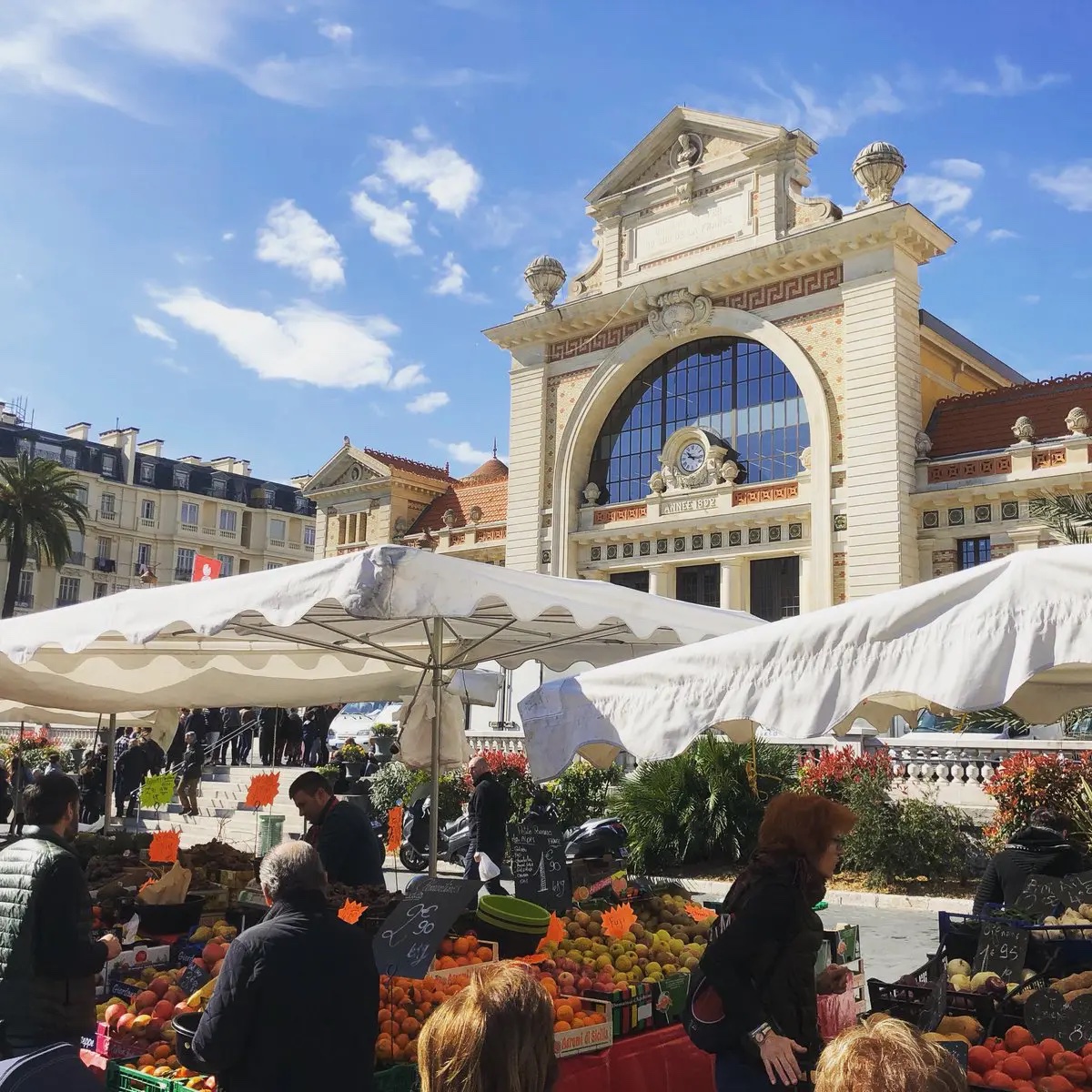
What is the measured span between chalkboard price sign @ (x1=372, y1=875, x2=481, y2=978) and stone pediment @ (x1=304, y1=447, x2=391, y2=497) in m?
34.3

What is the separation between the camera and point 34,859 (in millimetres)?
4094

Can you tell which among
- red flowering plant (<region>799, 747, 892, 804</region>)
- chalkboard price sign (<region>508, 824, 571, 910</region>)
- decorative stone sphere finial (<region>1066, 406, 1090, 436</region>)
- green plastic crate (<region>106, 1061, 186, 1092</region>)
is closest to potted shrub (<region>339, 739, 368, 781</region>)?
red flowering plant (<region>799, 747, 892, 804</region>)

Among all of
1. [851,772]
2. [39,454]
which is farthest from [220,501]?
[851,772]

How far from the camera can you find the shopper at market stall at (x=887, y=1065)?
184 centimetres

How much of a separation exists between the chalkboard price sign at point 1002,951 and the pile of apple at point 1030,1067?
553mm

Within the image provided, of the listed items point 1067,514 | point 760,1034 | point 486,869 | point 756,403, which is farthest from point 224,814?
point 760,1034

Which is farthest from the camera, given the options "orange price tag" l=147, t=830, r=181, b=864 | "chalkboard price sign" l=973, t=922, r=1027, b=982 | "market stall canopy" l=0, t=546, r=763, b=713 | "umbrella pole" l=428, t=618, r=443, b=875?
"umbrella pole" l=428, t=618, r=443, b=875

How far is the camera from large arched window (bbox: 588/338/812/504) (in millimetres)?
26734

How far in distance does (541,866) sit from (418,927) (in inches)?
73.4

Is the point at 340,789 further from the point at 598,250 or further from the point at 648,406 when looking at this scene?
the point at 598,250

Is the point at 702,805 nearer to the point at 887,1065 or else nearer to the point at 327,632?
the point at 327,632

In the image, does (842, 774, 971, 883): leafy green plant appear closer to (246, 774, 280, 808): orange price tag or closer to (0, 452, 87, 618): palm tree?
(246, 774, 280, 808): orange price tag

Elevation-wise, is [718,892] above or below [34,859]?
below

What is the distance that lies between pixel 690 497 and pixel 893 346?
6383mm
